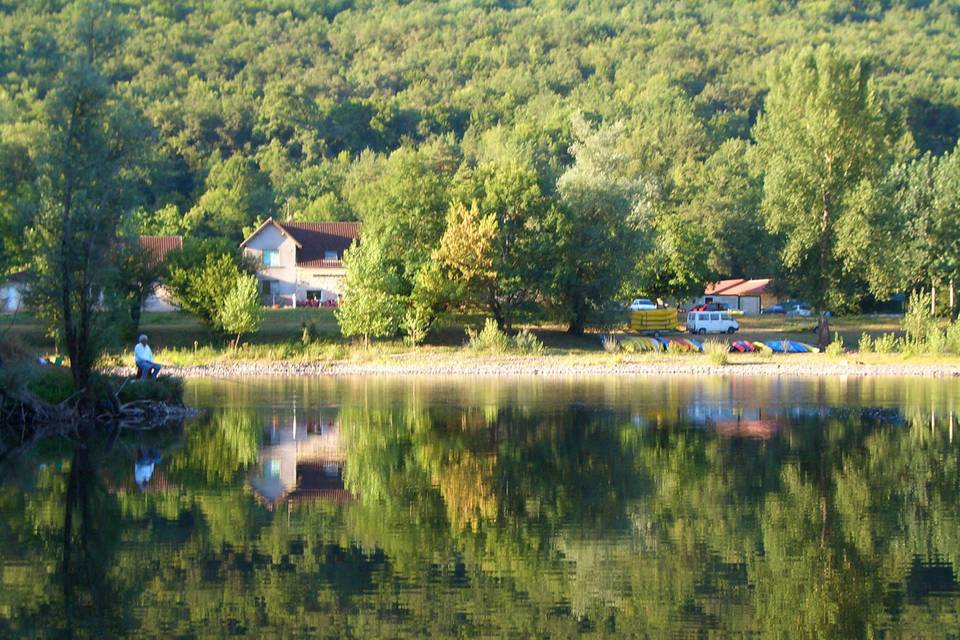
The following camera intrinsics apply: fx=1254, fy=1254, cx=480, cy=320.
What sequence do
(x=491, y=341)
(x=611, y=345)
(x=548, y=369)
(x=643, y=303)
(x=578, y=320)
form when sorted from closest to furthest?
(x=548, y=369) < (x=491, y=341) < (x=611, y=345) < (x=578, y=320) < (x=643, y=303)

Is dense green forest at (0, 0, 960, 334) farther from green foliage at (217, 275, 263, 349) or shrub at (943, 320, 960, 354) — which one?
shrub at (943, 320, 960, 354)

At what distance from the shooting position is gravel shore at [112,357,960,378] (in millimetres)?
51125

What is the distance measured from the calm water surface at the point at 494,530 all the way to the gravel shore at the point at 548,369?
2034 cm

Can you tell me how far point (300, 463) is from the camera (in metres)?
24.0

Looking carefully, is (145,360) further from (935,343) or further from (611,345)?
(935,343)

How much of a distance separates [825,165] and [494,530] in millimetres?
49207

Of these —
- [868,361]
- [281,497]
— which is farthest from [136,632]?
[868,361]

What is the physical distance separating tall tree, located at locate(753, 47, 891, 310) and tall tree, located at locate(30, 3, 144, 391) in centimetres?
3897

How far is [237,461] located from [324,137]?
131 metres

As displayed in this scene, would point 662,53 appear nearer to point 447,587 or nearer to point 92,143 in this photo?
point 92,143

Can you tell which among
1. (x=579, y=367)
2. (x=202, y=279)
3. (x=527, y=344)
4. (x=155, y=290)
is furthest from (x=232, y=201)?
(x=579, y=367)

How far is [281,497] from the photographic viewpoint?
65.3ft

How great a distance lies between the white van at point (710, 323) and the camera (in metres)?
70.2

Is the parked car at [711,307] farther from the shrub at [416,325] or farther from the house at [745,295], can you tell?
the shrub at [416,325]
